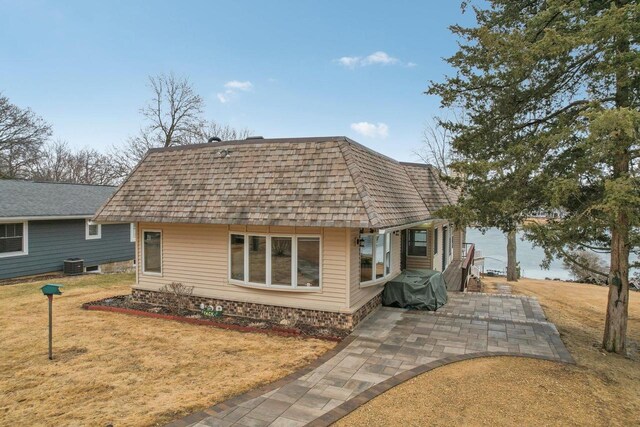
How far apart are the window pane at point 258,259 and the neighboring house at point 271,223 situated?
0.03 m

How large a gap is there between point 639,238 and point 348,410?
6.73 metres

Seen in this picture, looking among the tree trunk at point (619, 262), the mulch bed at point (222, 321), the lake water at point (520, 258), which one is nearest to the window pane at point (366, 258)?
the mulch bed at point (222, 321)

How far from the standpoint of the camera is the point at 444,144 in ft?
93.8

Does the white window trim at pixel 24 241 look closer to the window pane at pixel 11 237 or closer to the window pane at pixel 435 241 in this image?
the window pane at pixel 11 237

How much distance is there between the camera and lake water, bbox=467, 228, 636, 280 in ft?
97.7

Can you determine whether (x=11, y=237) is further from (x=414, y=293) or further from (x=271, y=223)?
(x=414, y=293)

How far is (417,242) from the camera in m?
14.2

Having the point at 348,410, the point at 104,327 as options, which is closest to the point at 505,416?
the point at 348,410

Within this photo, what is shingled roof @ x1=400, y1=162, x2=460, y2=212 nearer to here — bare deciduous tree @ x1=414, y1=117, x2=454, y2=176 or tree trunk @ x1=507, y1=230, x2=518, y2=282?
tree trunk @ x1=507, y1=230, x2=518, y2=282

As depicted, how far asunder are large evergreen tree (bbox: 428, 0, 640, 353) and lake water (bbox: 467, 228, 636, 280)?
13.9 metres

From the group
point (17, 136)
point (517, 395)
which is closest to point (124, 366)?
point (517, 395)

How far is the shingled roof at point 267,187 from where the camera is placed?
8531 millimetres

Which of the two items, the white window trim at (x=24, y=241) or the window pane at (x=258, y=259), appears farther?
the white window trim at (x=24, y=241)

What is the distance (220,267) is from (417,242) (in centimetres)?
782
